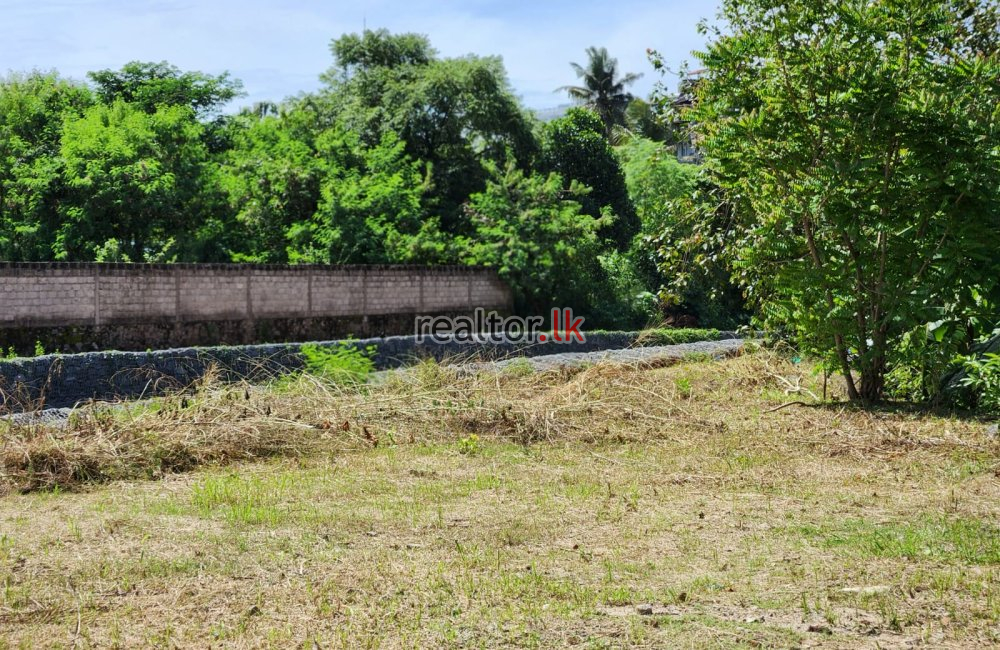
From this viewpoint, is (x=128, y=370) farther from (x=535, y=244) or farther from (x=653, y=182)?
(x=653, y=182)

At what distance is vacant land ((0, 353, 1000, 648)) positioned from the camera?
166 inches

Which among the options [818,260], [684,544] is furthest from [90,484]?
[818,260]

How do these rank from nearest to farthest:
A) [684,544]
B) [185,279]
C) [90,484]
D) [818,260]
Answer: [684,544]
[90,484]
[818,260]
[185,279]

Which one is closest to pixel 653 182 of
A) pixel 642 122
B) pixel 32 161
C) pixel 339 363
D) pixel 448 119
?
pixel 448 119

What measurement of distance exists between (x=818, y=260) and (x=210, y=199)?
53.6 ft

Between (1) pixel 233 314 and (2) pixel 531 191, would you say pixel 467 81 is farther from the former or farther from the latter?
(1) pixel 233 314

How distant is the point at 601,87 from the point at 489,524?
4794cm

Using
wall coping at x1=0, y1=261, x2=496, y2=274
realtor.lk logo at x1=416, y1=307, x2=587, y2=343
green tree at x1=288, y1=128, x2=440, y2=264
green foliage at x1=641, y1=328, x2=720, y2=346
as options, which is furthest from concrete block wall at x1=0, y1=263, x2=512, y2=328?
green foliage at x1=641, y1=328, x2=720, y2=346

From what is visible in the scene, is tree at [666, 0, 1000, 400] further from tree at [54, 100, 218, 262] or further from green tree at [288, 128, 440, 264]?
tree at [54, 100, 218, 262]

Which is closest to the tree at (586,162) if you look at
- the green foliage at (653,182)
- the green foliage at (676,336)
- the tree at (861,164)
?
the green foliage at (653,182)

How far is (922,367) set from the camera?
10.5 m

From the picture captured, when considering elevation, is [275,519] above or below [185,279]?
below

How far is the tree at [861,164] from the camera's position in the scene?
934 centimetres

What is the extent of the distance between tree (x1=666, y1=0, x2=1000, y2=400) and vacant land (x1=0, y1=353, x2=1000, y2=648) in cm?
115
